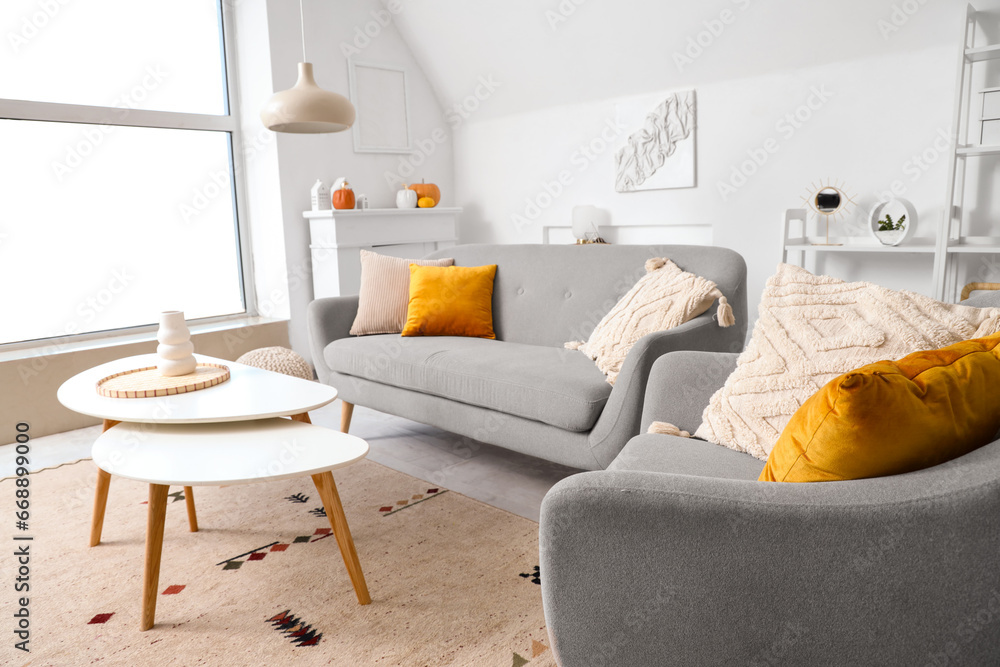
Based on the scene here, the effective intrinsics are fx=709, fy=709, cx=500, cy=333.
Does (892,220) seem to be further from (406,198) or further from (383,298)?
(406,198)

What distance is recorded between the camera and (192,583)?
191cm

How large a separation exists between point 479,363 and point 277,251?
7.91 ft

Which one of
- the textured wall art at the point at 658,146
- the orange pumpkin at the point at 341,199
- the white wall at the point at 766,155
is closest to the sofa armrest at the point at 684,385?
the white wall at the point at 766,155

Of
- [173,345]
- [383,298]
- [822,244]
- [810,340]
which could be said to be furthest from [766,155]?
[173,345]

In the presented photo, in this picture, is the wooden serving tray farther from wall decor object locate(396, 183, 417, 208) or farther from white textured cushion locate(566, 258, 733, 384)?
wall decor object locate(396, 183, 417, 208)

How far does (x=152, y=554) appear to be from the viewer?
5.56 feet

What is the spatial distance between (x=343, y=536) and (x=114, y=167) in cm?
324

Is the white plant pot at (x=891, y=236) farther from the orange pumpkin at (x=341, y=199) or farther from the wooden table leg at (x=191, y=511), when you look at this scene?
the wooden table leg at (x=191, y=511)

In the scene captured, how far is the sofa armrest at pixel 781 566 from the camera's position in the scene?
0.88m

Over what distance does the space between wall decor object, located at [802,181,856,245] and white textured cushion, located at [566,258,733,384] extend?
4.84 feet

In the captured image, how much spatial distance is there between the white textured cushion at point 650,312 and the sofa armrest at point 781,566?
127 cm

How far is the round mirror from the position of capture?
11.7 feet

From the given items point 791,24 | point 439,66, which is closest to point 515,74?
point 439,66

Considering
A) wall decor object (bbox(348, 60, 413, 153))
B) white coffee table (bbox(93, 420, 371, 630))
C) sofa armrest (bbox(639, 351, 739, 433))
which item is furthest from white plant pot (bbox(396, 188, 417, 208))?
sofa armrest (bbox(639, 351, 739, 433))
